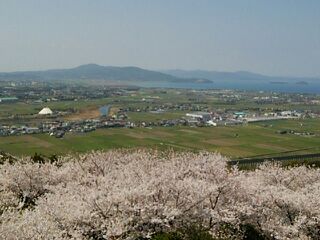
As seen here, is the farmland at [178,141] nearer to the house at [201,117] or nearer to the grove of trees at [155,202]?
the house at [201,117]

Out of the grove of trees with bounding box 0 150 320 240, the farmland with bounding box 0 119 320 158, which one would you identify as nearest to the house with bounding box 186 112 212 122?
the farmland with bounding box 0 119 320 158

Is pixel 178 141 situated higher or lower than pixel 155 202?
lower

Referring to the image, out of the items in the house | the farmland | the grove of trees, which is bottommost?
the house

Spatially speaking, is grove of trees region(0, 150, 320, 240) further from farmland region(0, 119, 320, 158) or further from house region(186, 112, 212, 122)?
house region(186, 112, 212, 122)

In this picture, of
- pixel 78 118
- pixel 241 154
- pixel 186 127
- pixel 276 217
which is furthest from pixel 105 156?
pixel 78 118

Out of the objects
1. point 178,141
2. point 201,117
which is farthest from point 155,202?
point 201,117

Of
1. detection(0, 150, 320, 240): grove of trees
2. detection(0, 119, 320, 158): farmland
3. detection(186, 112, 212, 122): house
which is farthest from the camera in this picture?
detection(186, 112, 212, 122): house

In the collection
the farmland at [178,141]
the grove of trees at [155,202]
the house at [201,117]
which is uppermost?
the grove of trees at [155,202]

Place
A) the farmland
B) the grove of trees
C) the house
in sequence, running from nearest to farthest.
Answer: the grove of trees → the farmland → the house

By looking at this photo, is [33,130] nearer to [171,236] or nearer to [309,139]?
[309,139]

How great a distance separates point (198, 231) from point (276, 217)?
4910 mm

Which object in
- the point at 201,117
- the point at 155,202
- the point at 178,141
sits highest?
the point at 155,202

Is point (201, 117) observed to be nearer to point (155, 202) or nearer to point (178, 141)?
point (178, 141)

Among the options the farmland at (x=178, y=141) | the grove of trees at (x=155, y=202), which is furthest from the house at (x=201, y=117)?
the grove of trees at (x=155, y=202)
